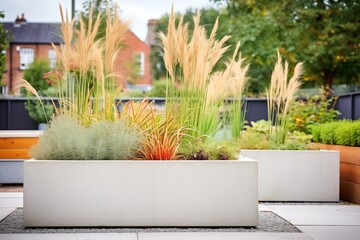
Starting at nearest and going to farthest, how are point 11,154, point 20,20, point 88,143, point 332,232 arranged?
point 332,232 < point 88,143 < point 11,154 < point 20,20

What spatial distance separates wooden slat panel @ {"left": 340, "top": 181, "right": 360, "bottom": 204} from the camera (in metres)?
5.52

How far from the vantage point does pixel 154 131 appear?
4.26 meters

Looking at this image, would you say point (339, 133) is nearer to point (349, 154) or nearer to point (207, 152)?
point (349, 154)

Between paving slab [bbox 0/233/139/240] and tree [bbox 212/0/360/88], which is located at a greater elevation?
tree [bbox 212/0/360/88]

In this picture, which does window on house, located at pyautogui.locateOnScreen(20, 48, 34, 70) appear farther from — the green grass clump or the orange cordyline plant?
the green grass clump

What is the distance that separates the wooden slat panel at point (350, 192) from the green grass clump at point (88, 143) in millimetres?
2442

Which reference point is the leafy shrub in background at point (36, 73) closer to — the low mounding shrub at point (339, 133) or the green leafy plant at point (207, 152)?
the low mounding shrub at point (339, 133)

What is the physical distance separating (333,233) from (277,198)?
1728 millimetres

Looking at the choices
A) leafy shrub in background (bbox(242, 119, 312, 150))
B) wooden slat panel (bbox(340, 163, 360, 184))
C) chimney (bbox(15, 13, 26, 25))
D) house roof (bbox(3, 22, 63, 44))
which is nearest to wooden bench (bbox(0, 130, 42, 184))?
leafy shrub in background (bbox(242, 119, 312, 150))

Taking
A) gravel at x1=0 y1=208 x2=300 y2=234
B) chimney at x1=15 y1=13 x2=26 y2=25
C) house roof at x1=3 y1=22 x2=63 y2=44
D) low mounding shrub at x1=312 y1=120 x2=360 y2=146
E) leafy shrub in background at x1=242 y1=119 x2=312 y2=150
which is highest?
chimney at x1=15 y1=13 x2=26 y2=25

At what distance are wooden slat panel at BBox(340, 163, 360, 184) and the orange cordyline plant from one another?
1.95 m

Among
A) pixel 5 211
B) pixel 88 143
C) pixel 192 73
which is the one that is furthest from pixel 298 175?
pixel 5 211

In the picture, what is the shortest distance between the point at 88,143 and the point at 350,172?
2.82 m

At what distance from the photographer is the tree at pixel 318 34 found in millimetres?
16469
